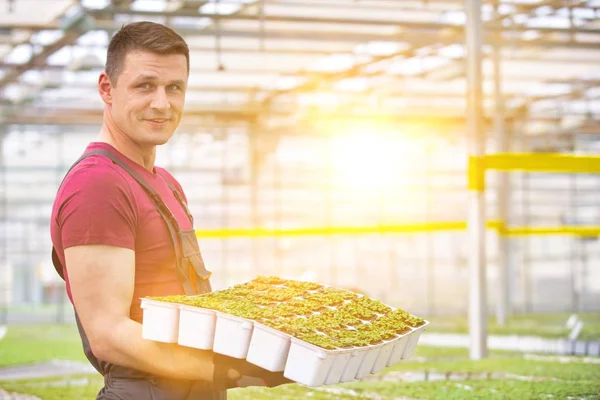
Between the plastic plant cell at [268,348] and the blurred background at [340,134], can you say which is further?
the blurred background at [340,134]

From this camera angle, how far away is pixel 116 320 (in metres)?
2.12

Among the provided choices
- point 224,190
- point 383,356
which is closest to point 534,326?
point 224,190

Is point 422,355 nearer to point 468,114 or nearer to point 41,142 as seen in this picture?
point 468,114

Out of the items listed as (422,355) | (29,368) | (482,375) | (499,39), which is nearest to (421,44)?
(499,39)

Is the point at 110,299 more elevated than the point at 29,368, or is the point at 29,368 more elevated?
the point at 110,299

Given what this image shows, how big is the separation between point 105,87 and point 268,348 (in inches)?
33.2

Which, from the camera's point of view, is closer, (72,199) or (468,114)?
(72,199)

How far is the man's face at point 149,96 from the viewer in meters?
2.31

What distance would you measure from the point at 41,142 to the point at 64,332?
726 centimetres

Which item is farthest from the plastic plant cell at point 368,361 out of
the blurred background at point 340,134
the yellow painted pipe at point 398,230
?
the yellow painted pipe at point 398,230

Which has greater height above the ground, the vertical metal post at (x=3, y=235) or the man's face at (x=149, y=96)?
the man's face at (x=149, y=96)

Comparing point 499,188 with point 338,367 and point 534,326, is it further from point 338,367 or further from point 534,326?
point 338,367

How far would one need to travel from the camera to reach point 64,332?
16438 millimetres

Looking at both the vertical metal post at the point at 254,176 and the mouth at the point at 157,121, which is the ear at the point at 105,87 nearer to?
the mouth at the point at 157,121
